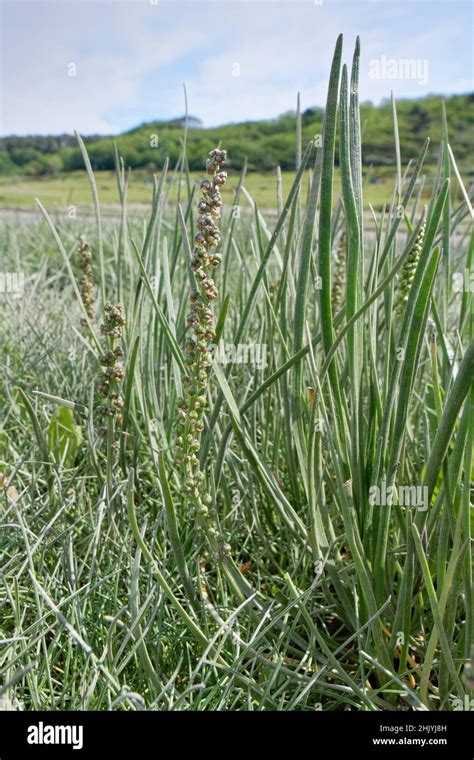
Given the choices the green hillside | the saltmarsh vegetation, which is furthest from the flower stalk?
the green hillside

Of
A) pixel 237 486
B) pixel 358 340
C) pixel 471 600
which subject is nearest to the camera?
pixel 471 600

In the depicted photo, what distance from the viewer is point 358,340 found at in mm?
829

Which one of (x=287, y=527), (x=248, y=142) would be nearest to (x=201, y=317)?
(x=287, y=527)

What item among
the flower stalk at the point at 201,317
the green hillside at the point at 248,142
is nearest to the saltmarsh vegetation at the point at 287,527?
the flower stalk at the point at 201,317

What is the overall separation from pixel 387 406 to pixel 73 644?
51cm

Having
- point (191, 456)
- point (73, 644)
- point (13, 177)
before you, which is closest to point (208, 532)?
point (191, 456)

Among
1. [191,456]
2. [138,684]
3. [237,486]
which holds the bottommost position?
[138,684]

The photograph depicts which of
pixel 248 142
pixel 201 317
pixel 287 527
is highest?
pixel 248 142

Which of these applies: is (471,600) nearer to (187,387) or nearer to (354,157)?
(187,387)

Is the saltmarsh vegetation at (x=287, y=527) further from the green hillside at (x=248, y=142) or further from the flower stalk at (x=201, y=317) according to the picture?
the green hillside at (x=248, y=142)

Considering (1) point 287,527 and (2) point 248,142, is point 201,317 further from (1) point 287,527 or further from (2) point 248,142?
(2) point 248,142

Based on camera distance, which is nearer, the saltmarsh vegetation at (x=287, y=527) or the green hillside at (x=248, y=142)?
the saltmarsh vegetation at (x=287, y=527)

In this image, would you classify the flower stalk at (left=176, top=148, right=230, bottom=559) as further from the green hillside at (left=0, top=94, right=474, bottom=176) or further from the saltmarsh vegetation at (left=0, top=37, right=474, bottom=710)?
the green hillside at (left=0, top=94, right=474, bottom=176)

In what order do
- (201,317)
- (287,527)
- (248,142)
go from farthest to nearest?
(248,142) → (287,527) → (201,317)
